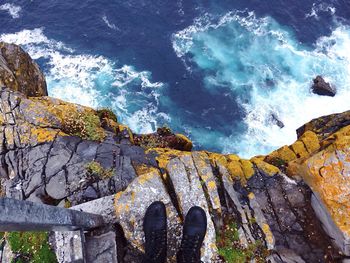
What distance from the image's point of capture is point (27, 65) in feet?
66.3

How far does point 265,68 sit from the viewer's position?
42688 mm

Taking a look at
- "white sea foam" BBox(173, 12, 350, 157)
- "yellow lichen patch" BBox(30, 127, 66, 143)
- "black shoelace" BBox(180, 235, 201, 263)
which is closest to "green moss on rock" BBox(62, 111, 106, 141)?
"yellow lichen patch" BBox(30, 127, 66, 143)

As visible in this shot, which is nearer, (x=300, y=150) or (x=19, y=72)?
(x=300, y=150)

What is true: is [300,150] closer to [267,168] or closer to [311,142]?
[311,142]

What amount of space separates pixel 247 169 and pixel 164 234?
17.4 ft

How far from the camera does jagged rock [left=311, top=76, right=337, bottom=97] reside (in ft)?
132

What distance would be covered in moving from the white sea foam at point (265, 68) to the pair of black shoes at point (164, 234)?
81.4 feet

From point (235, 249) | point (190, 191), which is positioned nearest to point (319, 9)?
point (190, 191)

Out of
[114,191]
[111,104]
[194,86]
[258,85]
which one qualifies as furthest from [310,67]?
[114,191]

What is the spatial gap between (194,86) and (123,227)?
29.7 m

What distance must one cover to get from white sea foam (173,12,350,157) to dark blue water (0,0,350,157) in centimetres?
11

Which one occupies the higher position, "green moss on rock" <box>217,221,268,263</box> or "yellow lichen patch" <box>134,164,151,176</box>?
"yellow lichen patch" <box>134,164,151,176</box>

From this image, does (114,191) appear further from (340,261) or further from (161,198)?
(340,261)

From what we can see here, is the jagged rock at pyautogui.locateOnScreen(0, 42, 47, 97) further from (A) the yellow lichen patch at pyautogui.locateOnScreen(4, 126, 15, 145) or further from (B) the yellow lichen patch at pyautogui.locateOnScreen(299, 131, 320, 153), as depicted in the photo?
(B) the yellow lichen patch at pyautogui.locateOnScreen(299, 131, 320, 153)
